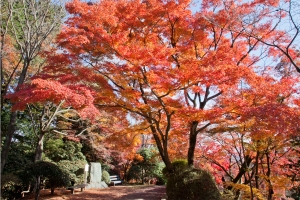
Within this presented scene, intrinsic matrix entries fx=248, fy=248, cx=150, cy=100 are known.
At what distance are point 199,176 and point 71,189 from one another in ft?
24.6

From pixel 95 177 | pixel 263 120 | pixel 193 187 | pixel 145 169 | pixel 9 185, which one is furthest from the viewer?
pixel 145 169

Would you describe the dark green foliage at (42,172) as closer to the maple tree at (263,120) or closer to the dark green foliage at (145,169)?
the maple tree at (263,120)

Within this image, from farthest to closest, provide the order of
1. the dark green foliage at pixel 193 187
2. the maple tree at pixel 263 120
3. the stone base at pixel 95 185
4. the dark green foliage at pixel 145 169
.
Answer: the dark green foliage at pixel 145 169
the stone base at pixel 95 185
the dark green foliage at pixel 193 187
the maple tree at pixel 263 120

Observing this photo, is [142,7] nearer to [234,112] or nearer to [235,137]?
[234,112]

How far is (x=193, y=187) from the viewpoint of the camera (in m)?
7.47

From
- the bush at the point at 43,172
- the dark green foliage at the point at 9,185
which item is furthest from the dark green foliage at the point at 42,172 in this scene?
the dark green foliage at the point at 9,185

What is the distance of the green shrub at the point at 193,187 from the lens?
7.41 meters

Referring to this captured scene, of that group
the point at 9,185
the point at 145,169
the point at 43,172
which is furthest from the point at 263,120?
the point at 145,169

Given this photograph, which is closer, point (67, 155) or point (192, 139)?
point (192, 139)

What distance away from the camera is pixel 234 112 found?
Answer: 782 cm

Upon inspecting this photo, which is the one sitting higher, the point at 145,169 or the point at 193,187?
the point at 145,169

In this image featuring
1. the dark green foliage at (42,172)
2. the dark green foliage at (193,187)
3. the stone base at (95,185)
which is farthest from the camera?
the stone base at (95,185)

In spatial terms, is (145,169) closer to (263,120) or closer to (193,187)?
(193,187)

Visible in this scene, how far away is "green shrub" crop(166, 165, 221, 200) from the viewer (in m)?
7.41
